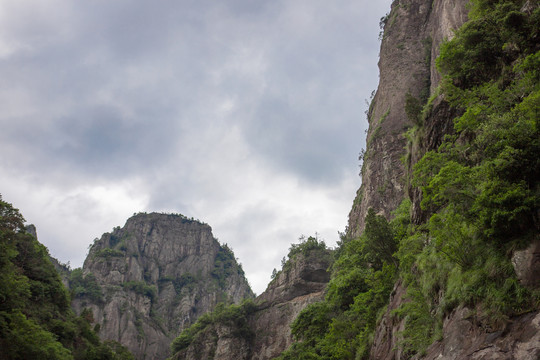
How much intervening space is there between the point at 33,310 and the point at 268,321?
31281mm

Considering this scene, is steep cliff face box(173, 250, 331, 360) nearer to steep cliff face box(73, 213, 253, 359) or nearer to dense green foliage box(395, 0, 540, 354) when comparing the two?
steep cliff face box(73, 213, 253, 359)

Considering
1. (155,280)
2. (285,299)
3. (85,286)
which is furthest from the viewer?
(155,280)

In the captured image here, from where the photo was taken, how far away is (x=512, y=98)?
12570 millimetres

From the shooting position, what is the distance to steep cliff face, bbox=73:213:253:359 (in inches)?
3178

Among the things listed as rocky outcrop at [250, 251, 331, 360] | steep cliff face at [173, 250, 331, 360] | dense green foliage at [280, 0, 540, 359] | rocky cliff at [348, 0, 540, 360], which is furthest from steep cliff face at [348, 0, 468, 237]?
dense green foliage at [280, 0, 540, 359]

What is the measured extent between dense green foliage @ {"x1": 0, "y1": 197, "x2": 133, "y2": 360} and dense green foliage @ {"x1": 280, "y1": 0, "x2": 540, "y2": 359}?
2110 cm

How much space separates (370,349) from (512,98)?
13557 millimetres

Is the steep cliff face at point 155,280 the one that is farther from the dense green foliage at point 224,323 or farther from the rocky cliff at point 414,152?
the rocky cliff at point 414,152

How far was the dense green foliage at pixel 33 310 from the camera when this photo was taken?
2558cm

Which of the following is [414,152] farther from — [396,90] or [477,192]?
[396,90]

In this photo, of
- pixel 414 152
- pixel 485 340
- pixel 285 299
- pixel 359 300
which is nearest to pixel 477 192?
pixel 485 340

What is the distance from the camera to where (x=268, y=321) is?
54812mm

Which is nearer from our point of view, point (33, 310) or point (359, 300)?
point (359, 300)

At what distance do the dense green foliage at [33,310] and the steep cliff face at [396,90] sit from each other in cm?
3142
